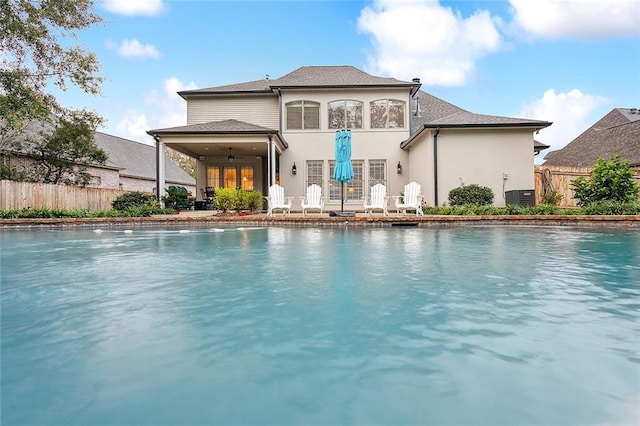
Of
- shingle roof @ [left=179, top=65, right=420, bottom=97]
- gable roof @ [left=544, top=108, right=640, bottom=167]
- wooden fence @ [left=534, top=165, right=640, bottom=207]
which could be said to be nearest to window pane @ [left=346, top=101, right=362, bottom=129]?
shingle roof @ [left=179, top=65, right=420, bottom=97]

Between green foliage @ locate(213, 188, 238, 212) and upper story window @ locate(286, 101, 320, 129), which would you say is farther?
upper story window @ locate(286, 101, 320, 129)

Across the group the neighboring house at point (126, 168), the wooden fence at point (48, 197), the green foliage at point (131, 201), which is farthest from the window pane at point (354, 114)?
the neighboring house at point (126, 168)

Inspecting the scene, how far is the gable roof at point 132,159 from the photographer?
2562 cm

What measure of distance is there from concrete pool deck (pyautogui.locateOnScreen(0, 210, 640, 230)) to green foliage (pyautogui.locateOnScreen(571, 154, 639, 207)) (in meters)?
2.07

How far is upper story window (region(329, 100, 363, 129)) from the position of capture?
1659 cm

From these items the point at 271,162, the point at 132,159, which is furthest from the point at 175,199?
the point at 132,159

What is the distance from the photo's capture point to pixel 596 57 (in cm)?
1877

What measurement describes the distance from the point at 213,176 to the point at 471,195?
36.8 ft

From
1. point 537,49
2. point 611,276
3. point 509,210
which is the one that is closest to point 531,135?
point 509,210

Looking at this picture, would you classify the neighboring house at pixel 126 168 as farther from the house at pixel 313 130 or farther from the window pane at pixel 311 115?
the window pane at pixel 311 115

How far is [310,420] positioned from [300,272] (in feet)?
9.49

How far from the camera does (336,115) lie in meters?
16.6

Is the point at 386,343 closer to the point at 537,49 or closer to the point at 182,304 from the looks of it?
the point at 182,304

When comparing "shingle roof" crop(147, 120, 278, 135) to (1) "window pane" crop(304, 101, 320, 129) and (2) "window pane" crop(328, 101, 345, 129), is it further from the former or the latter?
(2) "window pane" crop(328, 101, 345, 129)
